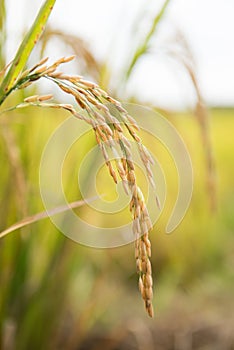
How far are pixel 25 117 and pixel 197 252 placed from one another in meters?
1.99

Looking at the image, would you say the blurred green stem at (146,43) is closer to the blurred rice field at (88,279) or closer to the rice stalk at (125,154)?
the blurred rice field at (88,279)

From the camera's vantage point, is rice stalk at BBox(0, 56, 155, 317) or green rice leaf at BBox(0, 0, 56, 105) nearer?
rice stalk at BBox(0, 56, 155, 317)

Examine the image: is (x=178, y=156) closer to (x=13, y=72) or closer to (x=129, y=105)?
(x=129, y=105)

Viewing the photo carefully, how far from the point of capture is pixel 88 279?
105 inches

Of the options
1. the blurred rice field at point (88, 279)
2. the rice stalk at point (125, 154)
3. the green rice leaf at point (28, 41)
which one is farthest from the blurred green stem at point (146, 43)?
the rice stalk at point (125, 154)

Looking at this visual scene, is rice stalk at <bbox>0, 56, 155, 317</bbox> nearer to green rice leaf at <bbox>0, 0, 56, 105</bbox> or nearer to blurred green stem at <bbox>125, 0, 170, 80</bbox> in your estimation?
green rice leaf at <bbox>0, 0, 56, 105</bbox>

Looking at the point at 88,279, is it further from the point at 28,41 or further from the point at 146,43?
the point at 28,41

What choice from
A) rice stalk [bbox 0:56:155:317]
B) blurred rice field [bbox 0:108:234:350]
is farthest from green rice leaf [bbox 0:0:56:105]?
blurred rice field [bbox 0:108:234:350]

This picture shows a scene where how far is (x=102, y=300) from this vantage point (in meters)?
2.12

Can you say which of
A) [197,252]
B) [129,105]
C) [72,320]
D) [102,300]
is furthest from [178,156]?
[197,252]

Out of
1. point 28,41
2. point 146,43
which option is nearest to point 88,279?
point 146,43

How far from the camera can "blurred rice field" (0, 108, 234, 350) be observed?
4.89 ft

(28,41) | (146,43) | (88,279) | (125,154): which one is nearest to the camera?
(125,154)

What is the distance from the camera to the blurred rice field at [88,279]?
4.89 feet
